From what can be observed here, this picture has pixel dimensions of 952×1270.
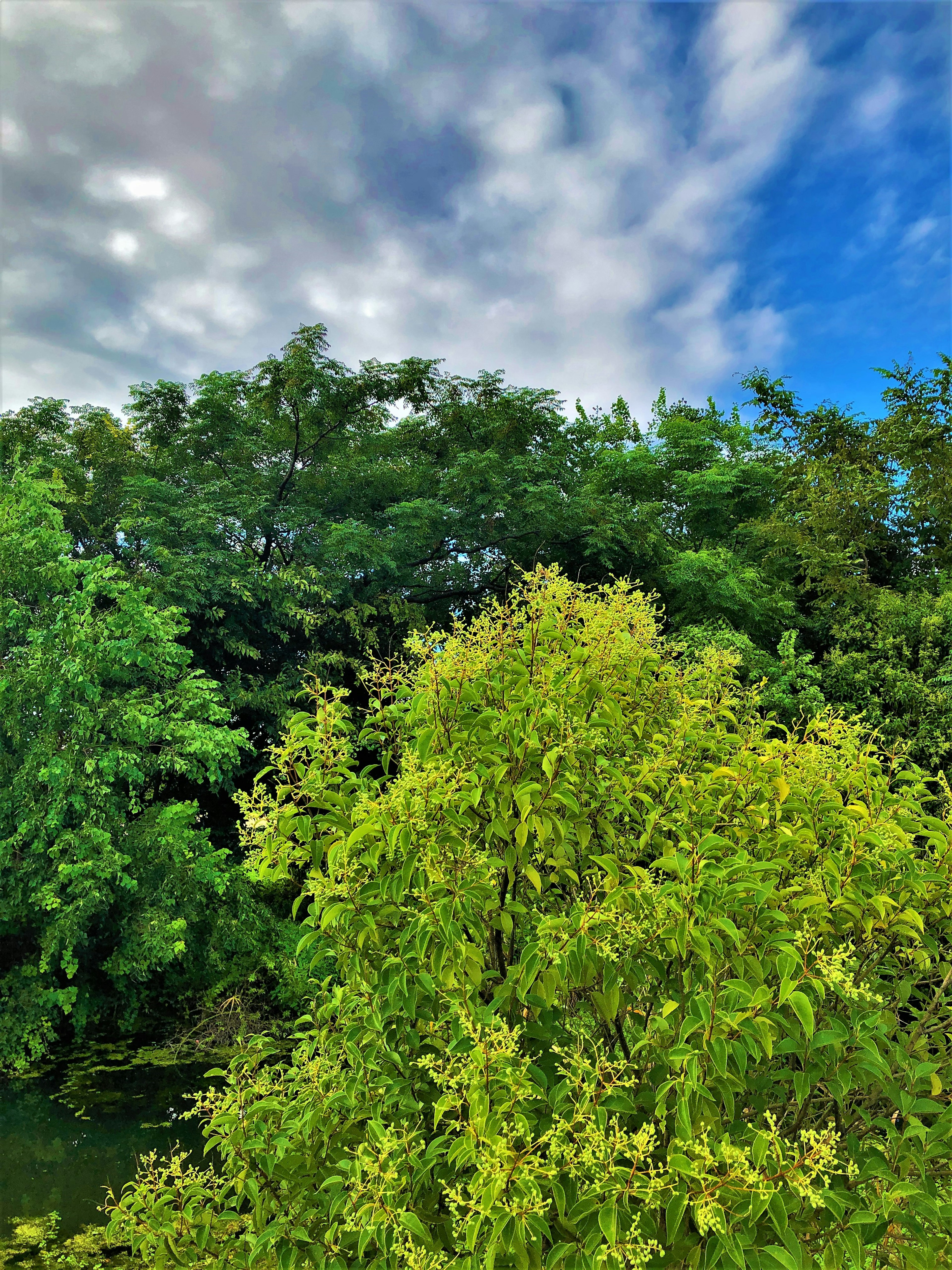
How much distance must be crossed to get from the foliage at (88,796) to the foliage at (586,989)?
7.17 metres

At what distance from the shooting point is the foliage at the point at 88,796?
877 centimetres

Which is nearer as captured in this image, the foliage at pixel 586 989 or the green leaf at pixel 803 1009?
the green leaf at pixel 803 1009

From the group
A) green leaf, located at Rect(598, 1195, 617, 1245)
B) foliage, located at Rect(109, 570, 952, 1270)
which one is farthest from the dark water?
green leaf, located at Rect(598, 1195, 617, 1245)

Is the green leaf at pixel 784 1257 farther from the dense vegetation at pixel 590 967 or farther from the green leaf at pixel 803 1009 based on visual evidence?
the green leaf at pixel 803 1009

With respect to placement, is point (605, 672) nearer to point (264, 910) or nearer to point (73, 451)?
point (264, 910)

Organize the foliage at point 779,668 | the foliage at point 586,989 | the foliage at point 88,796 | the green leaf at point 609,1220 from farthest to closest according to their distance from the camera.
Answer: the foliage at point 779,668, the foliage at point 88,796, the foliage at point 586,989, the green leaf at point 609,1220

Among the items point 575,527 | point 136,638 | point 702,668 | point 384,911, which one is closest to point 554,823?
point 384,911

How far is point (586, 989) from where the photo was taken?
7.43ft

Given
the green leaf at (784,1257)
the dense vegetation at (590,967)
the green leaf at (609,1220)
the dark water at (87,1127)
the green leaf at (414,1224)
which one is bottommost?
the dark water at (87,1127)

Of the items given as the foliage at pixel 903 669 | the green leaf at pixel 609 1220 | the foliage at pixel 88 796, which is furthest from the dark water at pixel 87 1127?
the foliage at pixel 903 669

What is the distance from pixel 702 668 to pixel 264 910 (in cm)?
1006

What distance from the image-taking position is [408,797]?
1991 millimetres

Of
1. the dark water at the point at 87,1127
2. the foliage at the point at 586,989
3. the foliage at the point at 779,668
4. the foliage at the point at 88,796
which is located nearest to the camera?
the foliage at the point at 586,989

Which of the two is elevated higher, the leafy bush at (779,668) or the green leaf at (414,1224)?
the leafy bush at (779,668)
